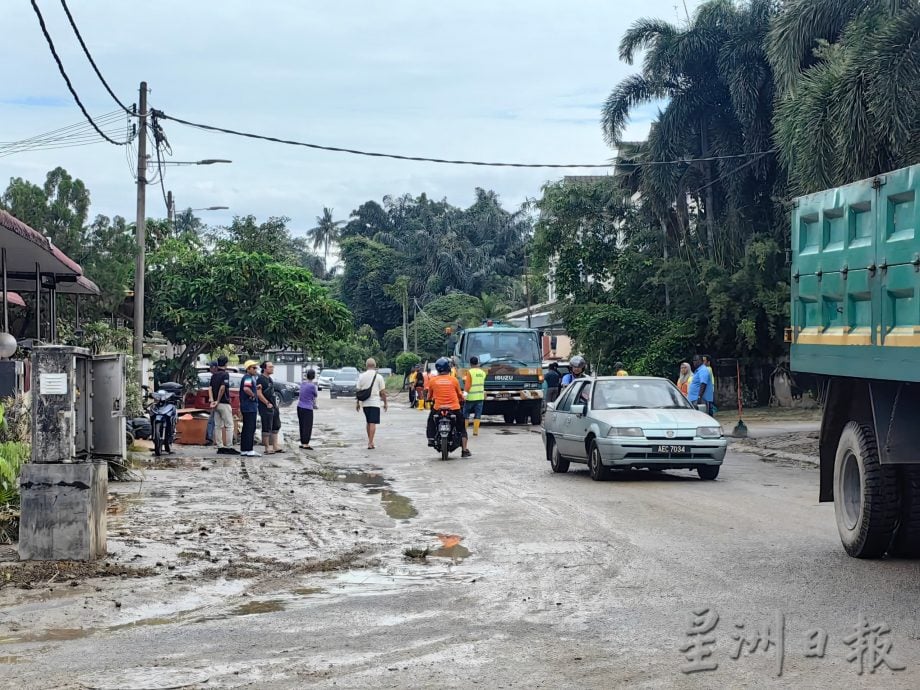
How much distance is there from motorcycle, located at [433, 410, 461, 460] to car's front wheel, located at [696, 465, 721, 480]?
532 cm

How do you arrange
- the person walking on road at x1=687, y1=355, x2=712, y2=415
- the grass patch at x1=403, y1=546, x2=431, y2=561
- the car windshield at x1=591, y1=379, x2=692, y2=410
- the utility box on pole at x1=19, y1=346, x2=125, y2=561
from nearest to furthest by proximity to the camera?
the utility box on pole at x1=19, y1=346, x2=125, y2=561 → the grass patch at x1=403, y1=546, x2=431, y2=561 → the car windshield at x1=591, y1=379, x2=692, y2=410 → the person walking on road at x1=687, y1=355, x2=712, y2=415

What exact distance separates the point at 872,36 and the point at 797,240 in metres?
12.0

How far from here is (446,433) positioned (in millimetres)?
20656

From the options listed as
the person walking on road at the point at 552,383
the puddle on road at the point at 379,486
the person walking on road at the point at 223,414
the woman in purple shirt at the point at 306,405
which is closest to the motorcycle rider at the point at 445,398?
the puddle on road at the point at 379,486

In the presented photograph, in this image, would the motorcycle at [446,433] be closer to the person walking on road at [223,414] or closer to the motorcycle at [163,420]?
the person walking on road at [223,414]

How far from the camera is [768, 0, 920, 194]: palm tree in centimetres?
1955

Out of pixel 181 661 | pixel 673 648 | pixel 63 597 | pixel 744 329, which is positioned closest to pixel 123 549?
pixel 63 597

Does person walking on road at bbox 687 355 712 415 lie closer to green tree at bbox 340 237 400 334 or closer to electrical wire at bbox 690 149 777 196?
electrical wire at bbox 690 149 777 196

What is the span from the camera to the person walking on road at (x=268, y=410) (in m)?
22.1

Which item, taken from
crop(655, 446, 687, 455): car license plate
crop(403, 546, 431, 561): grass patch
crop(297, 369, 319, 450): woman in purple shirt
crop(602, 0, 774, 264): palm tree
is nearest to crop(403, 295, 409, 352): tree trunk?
crop(602, 0, 774, 264): palm tree

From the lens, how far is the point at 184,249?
30.5 metres

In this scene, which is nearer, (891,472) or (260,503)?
(891,472)

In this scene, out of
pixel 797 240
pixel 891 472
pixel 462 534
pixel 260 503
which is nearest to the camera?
pixel 891 472

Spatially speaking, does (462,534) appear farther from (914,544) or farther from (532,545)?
(914,544)
